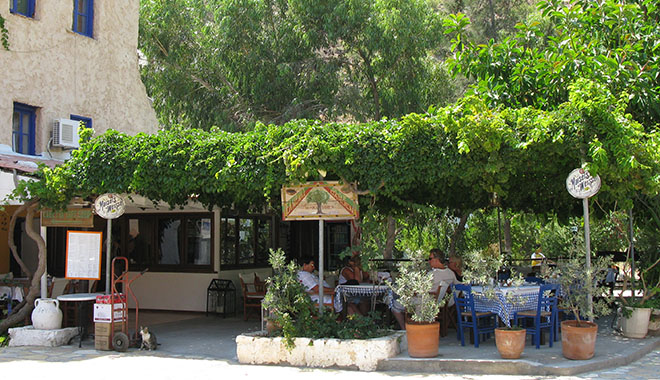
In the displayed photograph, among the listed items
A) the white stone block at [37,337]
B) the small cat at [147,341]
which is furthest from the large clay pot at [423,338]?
the white stone block at [37,337]

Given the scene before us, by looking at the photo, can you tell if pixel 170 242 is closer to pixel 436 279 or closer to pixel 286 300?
pixel 286 300

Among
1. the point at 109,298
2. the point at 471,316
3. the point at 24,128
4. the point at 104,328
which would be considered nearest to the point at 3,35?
the point at 24,128

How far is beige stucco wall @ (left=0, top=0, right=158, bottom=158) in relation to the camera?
1291cm

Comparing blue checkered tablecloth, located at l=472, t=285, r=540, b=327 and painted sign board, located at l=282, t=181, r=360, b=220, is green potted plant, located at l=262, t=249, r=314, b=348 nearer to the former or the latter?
painted sign board, located at l=282, t=181, r=360, b=220

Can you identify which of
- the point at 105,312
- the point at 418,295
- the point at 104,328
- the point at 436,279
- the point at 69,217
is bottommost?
the point at 104,328

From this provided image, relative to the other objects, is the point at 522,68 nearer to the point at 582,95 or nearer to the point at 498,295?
the point at 582,95

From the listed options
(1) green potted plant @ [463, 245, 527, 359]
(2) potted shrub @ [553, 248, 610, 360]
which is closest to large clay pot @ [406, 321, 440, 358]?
(1) green potted plant @ [463, 245, 527, 359]

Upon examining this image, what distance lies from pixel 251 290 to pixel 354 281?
183 inches

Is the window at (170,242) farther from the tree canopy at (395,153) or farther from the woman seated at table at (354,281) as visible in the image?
the woman seated at table at (354,281)

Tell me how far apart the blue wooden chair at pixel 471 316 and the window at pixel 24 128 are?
31.6 feet

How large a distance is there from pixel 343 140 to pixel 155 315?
7.22m

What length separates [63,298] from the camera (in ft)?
30.8

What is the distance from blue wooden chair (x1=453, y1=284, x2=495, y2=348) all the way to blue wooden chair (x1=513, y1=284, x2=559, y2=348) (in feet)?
1.69

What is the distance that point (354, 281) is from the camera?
980 cm
